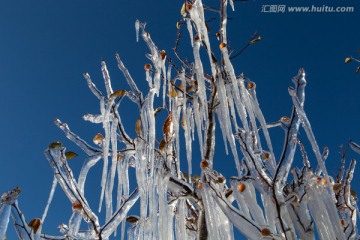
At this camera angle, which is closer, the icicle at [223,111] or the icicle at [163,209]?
the icicle at [163,209]

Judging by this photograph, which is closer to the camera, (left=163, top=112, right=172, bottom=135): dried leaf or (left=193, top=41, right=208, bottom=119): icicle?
(left=193, top=41, right=208, bottom=119): icicle

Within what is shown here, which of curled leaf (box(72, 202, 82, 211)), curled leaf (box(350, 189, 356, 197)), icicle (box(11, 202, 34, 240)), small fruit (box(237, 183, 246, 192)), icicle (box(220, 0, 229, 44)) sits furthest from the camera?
icicle (box(220, 0, 229, 44))

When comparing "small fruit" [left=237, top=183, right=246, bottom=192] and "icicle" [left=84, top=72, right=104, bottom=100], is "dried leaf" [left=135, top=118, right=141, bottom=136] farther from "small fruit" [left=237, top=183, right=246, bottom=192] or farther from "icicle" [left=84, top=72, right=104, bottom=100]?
"small fruit" [left=237, top=183, right=246, bottom=192]

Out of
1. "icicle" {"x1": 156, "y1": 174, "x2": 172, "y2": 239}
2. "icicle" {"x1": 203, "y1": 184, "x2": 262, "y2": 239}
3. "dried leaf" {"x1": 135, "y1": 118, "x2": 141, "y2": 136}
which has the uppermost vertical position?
"dried leaf" {"x1": 135, "y1": 118, "x2": 141, "y2": 136}

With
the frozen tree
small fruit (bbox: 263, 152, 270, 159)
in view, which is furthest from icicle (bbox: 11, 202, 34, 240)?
small fruit (bbox: 263, 152, 270, 159)

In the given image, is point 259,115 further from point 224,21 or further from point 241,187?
point 224,21

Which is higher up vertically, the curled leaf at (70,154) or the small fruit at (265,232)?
the curled leaf at (70,154)

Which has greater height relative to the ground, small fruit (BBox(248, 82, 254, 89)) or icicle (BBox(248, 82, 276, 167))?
small fruit (BBox(248, 82, 254, 89))

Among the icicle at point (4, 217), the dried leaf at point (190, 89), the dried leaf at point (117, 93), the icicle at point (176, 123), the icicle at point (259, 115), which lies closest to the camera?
the icicle at point (4, 217)

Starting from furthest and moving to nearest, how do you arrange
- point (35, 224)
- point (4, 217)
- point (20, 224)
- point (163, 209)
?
point (163, 209) → point (35, 224) → point (20, 224) → point (4, 217)

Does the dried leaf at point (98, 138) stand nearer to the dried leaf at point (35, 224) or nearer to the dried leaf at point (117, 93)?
the dried leaf at point (117, 93)

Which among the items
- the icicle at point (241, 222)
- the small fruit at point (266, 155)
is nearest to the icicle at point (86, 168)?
the icicle at point (241, 222)

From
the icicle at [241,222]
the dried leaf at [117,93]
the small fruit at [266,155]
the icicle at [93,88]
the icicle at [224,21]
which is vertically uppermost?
the icicle at [224,21]

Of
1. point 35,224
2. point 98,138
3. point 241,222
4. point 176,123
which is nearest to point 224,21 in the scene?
point 176,123
